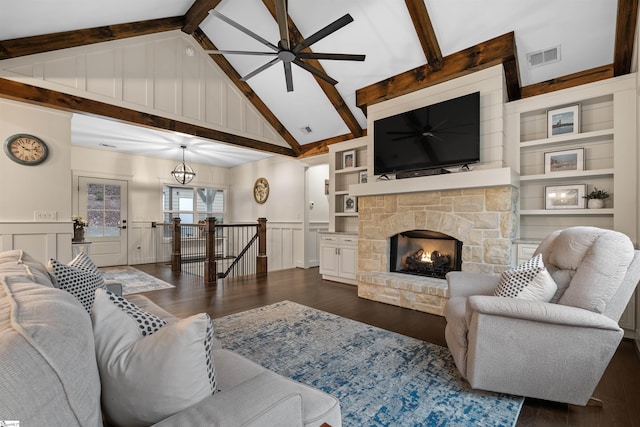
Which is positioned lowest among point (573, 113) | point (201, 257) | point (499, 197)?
point (201, 257)

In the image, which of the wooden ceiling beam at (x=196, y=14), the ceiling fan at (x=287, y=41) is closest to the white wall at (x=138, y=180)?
the wooden ceiling beam at (x=196, y=14)

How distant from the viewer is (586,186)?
323 cm

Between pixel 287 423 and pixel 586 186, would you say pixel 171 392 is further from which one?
pixel 586 186

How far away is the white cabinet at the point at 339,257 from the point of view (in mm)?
4957

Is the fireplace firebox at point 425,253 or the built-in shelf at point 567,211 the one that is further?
the fireplace firebox at point 425,253

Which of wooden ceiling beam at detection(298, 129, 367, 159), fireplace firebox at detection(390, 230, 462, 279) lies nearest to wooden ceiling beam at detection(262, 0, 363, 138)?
wooden ceiling beam at detection(298, 129, 367, 159)

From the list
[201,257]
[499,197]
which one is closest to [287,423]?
[499,197]

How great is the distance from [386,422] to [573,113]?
3683 mm

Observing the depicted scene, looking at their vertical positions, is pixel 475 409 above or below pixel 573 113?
below

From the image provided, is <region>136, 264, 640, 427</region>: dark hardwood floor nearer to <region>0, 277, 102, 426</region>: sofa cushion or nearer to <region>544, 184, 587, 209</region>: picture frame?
<region>544, 184, 587, 209</region>: picture frame

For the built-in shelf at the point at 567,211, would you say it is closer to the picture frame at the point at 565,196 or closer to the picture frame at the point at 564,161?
the picture frame at the point at 565,196

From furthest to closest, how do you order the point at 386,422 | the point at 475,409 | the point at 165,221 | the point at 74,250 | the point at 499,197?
the point at 165,221 → the point at 74,250 → the point at 499,197 → the point at 475,409 → the point at 386,422

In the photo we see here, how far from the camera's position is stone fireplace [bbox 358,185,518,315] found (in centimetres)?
322

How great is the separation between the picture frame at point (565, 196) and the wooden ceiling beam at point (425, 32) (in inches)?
77.9
